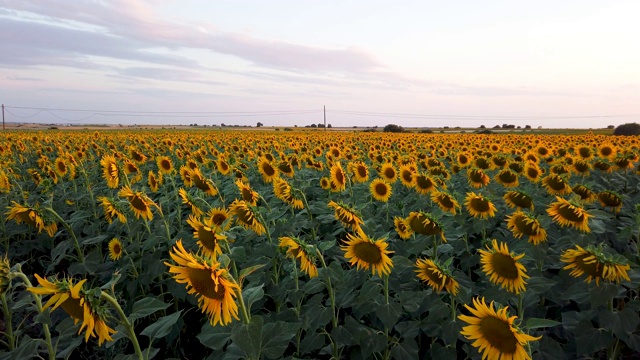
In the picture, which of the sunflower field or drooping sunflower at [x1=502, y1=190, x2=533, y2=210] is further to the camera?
drooping sunflower at [x1=502, y1=190, x2=533, y2=210]

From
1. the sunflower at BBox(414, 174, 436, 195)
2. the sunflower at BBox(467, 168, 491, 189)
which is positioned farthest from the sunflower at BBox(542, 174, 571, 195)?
the sunflower at BBox(414, 174, 436, 195)

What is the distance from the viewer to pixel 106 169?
596 cm

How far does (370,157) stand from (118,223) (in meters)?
7.63

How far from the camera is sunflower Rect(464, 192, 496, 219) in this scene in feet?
14.5

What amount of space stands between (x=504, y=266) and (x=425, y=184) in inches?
124

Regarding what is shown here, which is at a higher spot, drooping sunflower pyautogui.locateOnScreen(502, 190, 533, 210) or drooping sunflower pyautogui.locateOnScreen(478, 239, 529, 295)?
drooping sunflower pyautogui.locateOnScreen(502, 190, 533, 210)

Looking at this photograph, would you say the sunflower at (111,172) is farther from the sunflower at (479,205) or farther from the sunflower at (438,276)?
the sunflower at (479,205)

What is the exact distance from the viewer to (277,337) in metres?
2.39

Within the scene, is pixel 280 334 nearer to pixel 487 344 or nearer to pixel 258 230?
pixel 487 344

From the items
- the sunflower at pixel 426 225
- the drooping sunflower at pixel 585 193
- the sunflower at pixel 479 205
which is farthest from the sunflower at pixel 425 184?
the sunflower at pixel 426 225

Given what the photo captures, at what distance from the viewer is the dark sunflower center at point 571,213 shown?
12.7 feet

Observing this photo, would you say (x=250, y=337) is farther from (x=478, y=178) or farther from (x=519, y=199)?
(x=478, y=178)

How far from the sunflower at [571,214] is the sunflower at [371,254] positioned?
200 centimetres

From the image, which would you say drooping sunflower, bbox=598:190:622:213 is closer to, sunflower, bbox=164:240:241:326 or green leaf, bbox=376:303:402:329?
green leaf, bbox=376:303:402:329
